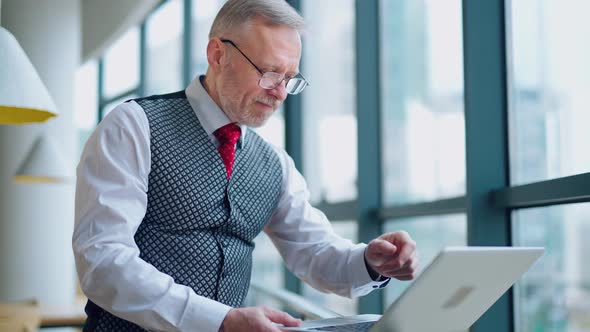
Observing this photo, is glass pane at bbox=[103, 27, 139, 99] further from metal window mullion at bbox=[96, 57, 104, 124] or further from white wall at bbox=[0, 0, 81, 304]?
white wall at bbox=[0, 0, 81, 304]

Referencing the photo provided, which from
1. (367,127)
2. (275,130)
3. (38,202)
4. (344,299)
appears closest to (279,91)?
(367,127)

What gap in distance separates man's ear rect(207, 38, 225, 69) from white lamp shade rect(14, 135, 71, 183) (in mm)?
3263

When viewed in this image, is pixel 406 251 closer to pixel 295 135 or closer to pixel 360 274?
pixel 360 274

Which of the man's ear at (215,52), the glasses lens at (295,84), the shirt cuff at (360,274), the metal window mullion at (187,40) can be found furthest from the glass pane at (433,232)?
the metal window mullion at (187,40)

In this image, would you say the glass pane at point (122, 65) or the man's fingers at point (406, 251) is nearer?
the man's fingers at point (406, 251)

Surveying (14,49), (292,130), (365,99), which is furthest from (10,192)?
(14,49)

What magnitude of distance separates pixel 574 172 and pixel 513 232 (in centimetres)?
37

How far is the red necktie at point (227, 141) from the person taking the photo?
1733mm

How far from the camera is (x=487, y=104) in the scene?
2.34 metres

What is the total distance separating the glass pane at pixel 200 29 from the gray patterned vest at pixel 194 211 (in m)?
4.57

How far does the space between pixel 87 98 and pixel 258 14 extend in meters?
8.08

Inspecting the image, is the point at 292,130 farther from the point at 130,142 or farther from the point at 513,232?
the point at 130,142

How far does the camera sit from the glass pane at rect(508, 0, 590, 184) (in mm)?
1988

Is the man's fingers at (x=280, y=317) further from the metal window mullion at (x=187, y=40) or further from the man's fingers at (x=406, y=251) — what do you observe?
the metal window mullion at (x=187, y=40)
